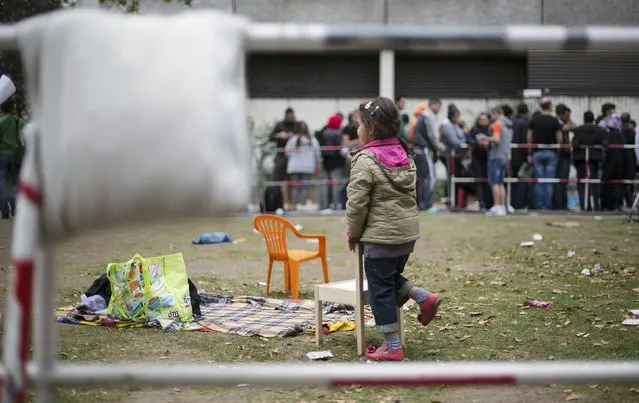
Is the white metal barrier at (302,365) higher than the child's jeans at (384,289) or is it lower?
higher

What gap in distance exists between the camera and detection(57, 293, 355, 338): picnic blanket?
23.5 ft

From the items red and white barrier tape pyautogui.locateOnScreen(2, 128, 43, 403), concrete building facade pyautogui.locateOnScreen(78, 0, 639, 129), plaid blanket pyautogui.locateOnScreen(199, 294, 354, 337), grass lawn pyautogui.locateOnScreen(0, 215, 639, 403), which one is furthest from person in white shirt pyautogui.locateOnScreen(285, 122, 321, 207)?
red and white barrier tape pyautogui.locateOnScreen(2, 128, 43, 403)

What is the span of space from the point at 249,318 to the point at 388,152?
230 cm

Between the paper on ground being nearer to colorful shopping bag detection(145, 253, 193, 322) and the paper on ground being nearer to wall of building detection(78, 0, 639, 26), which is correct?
colorful shopping bag detection(145, 253, 193, 322)

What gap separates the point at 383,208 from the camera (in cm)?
600

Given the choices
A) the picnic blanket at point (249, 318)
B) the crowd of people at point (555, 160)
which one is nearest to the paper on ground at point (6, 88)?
the picnic blanket at point (249, 318)

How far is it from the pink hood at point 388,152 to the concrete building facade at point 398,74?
18.5 metres

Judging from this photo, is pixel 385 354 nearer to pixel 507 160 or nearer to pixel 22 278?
pixel 22 278

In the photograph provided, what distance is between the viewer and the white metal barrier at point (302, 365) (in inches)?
84.6

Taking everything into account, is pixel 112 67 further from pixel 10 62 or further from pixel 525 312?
pixel 525 312

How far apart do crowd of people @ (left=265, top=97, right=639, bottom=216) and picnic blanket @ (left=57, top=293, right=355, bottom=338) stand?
10.1 m

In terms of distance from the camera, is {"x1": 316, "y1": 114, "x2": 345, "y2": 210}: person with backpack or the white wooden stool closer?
the white wooden stool

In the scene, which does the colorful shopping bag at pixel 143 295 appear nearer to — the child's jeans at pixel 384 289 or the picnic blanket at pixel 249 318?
the picnic blanket at pixel 249 318

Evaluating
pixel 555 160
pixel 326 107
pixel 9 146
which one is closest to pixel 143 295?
pixel 9 146
